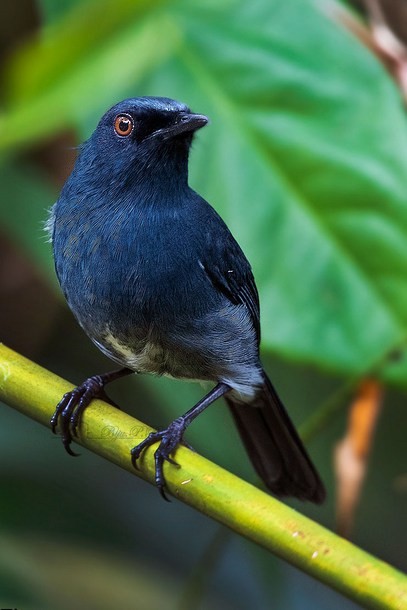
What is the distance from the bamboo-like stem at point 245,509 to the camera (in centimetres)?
147

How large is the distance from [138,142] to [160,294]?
35cm

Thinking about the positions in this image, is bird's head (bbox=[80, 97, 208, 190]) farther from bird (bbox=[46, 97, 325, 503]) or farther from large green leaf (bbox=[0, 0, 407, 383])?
large green leaf (bbox=[0, 0, 407, 383])

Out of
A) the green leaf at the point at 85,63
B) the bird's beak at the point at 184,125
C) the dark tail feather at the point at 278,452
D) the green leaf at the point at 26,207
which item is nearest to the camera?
the bird's beak at the point at 184,125

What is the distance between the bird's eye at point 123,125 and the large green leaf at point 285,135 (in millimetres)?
534

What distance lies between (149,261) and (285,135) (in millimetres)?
948

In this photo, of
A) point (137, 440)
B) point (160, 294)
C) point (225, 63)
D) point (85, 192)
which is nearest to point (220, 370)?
point (160, 294)

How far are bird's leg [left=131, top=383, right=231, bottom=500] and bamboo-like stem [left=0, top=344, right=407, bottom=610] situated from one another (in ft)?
0.19

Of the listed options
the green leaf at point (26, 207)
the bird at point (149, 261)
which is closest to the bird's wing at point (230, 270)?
the bird at point (149, 261)

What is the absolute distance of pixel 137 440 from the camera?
5.23 feet

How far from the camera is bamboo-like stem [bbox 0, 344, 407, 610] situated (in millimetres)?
1469

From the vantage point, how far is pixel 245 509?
1495 mm

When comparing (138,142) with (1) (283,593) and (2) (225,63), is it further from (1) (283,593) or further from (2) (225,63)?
Result: (1) (283,593)

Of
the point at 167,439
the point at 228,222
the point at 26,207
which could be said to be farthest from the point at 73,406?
the point at 26,207

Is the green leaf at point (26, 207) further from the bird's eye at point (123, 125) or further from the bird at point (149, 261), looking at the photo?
the bird's eye at point (123, 125)
